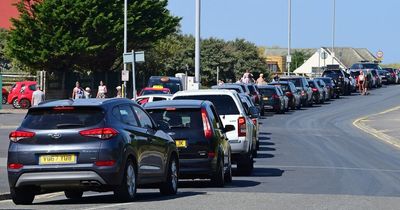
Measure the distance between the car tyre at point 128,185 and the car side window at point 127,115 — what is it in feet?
2.17

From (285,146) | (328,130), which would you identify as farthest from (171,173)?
(328,130)

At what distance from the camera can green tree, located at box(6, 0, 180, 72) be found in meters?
58.8

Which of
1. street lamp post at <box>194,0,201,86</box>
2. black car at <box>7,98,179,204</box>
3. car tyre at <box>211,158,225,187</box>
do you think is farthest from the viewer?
street lamp post at <box>194,0,201,86</box>

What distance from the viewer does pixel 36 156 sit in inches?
585

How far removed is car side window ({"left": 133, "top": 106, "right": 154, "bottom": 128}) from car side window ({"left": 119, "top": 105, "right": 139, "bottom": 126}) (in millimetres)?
230

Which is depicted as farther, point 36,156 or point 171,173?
point 171,173

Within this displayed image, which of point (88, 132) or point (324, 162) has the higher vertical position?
point (88, 132)

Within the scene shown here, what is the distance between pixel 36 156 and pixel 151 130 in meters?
2.33

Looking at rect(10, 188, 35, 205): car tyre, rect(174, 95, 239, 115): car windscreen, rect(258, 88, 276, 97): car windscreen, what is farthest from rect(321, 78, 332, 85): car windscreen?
rect(10, 188, 35, 205): car tyre

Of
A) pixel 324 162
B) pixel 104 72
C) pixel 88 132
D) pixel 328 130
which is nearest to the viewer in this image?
pixel 88 132

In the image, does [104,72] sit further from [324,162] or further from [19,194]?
A: [19,194]

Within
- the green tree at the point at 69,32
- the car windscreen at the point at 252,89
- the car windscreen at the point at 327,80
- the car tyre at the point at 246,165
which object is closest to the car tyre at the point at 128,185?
the car tyre at the point at 246,165

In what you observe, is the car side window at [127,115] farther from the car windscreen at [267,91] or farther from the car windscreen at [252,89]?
the car windscreen at [267,91]

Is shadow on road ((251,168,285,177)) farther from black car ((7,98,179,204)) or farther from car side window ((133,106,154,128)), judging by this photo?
black car ((7,98,179,204))
